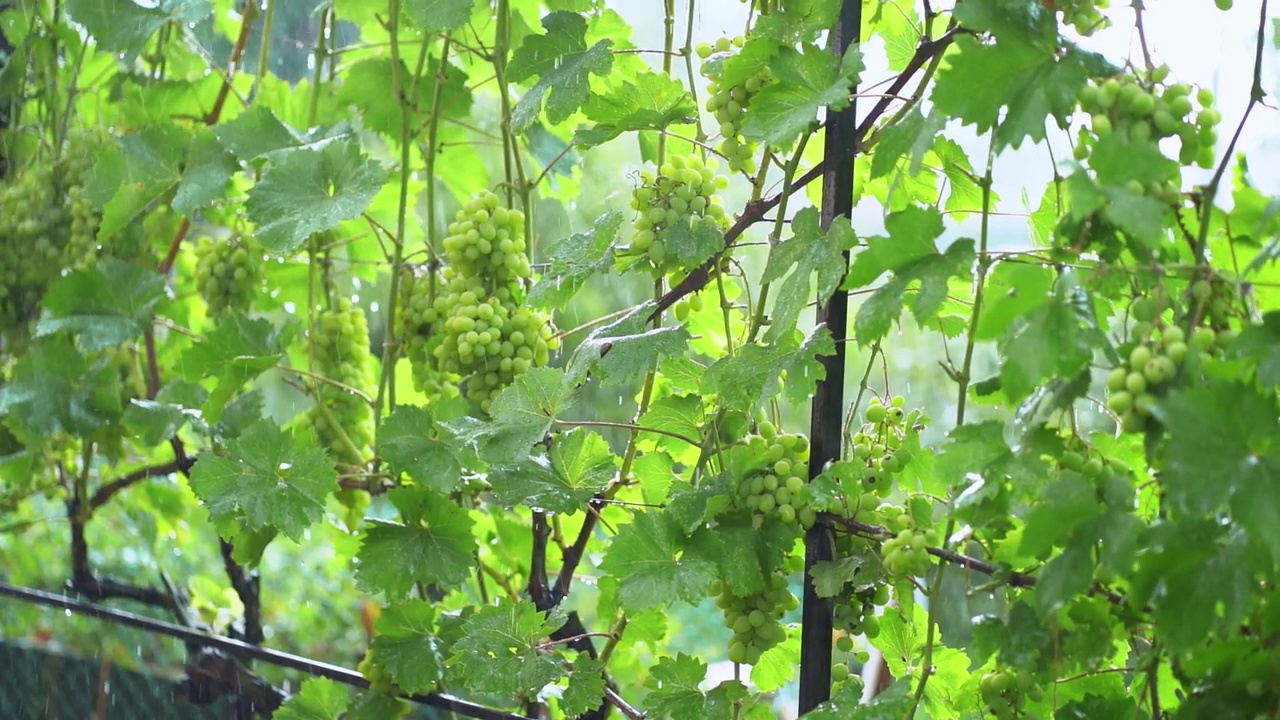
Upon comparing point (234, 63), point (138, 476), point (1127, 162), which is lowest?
point (138, 476)

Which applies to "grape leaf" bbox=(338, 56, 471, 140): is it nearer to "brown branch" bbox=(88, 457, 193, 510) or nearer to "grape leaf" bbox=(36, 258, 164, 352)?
"grape leaf" bbox=(36, 258, 164, 352)

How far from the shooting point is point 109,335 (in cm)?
115

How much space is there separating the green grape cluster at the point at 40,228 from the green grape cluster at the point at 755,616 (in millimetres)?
912

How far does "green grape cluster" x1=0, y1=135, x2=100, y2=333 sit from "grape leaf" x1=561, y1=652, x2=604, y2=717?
827mm

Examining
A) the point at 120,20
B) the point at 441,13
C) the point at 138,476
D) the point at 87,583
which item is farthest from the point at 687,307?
the point at 87,583

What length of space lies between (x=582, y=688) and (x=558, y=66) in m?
0.44

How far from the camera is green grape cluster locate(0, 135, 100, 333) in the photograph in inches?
51.5

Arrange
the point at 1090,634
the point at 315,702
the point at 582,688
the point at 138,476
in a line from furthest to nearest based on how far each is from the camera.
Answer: the point at 138,476, the point at 315,702, the point at 582,688, the point at 1090,634

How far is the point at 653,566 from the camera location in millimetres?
720

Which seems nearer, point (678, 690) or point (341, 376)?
point (678, 690)

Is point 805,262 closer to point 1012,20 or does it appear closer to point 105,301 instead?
point 1012,20

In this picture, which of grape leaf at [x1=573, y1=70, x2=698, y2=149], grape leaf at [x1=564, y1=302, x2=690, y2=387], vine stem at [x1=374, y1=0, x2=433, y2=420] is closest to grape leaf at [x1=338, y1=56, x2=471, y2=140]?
vine stem at [x1=374, y1=0, x2=433, y2=420]

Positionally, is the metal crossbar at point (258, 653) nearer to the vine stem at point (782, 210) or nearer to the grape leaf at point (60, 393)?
the grape leaf at point (60, 393)

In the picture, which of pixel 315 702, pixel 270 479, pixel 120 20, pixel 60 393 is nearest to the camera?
pixel 270 479
